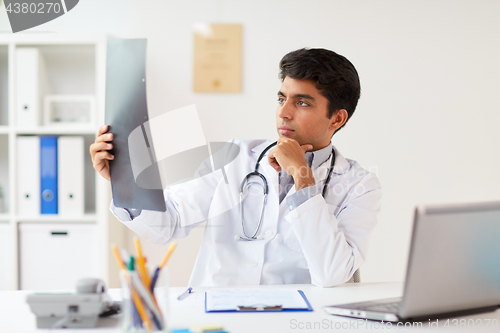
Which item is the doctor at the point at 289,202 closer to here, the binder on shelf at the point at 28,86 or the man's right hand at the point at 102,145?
the man's right hand at the point at 102,145

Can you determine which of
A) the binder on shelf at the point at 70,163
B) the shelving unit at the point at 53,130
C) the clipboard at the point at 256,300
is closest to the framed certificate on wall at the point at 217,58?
the shelving unit at the point at 53,130

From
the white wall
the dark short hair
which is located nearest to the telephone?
the dark short hair

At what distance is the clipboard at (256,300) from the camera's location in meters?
0.89

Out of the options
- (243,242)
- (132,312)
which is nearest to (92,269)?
(243,242)

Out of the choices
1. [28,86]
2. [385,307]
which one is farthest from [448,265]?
[28,86]

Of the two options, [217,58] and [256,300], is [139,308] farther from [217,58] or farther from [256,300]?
[217,58]

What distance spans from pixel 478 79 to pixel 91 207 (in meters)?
2.18

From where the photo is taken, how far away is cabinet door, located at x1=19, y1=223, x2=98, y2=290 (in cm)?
199

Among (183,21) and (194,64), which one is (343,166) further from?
(183,21)

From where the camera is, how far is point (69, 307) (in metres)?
0.76
